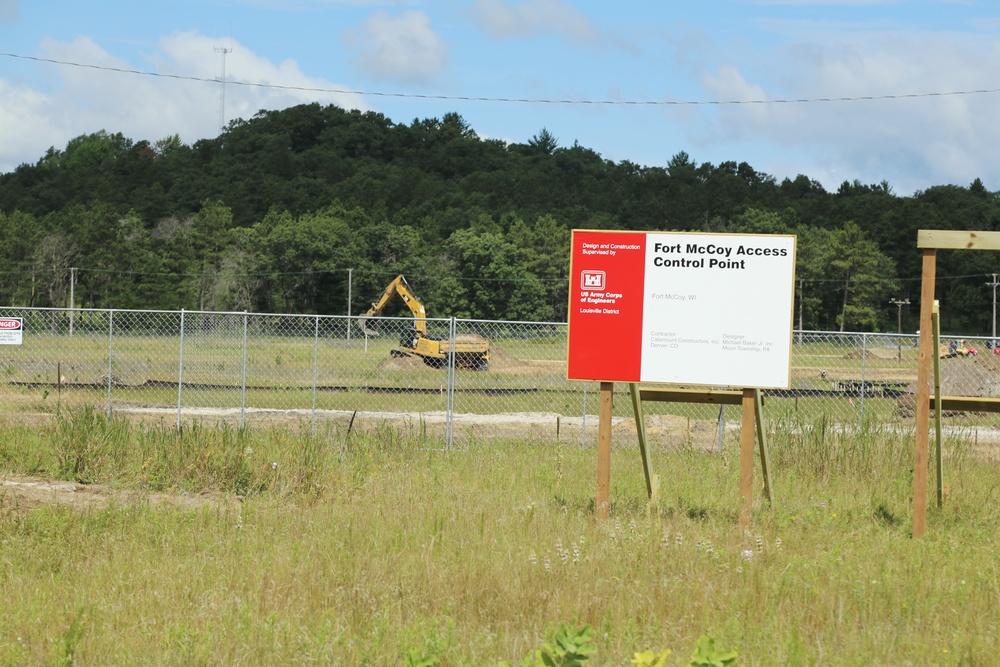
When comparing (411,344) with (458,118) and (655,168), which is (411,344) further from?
(458,118)

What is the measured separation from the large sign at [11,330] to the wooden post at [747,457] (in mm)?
13031

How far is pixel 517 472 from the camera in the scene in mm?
11812

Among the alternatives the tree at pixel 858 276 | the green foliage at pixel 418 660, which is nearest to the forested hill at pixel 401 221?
the tree at pixel 858 276

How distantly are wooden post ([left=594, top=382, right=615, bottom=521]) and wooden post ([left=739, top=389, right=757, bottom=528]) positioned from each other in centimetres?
114

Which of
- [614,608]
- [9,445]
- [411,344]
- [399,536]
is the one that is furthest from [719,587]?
[411,344]

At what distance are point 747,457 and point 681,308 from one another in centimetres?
139

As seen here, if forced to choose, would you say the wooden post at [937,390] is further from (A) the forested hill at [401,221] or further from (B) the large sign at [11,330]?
(A) the forested hill at [401,221]

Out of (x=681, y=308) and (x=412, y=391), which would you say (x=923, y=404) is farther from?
(x=412, y=391)

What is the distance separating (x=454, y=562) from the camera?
7555mm

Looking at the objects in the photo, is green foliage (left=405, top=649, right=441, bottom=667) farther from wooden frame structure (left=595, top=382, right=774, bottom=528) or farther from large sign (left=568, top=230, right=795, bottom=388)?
large sign (left=568, top=230, right=795, bottom=388)

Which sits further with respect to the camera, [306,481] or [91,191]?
[91,191]

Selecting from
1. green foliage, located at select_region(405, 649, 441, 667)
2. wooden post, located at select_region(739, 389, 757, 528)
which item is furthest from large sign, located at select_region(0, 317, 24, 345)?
green foliage, located at select_region(405, 649, 441, 667)

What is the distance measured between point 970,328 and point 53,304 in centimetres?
7818

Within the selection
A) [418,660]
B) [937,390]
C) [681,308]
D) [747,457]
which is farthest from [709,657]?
[937,390]
